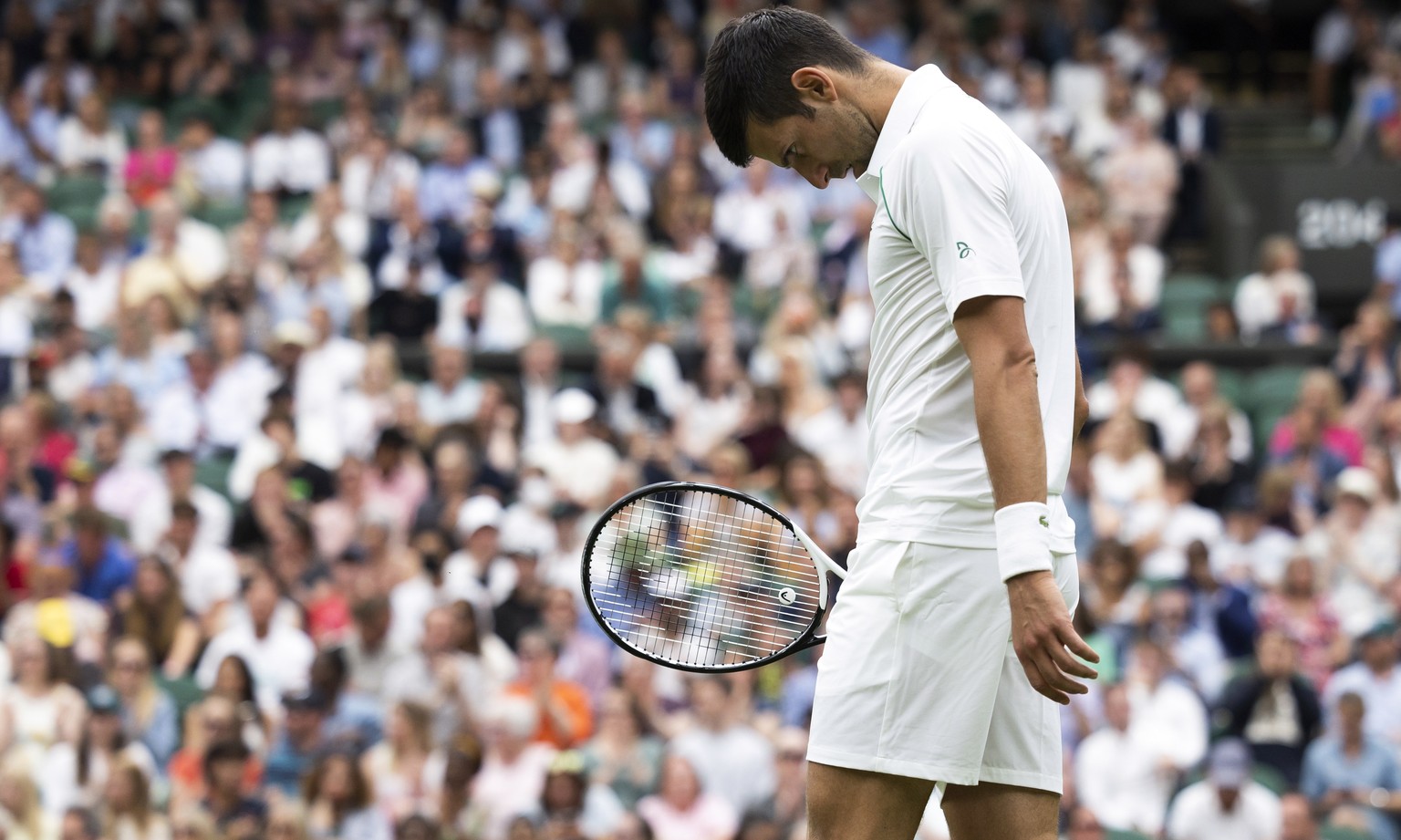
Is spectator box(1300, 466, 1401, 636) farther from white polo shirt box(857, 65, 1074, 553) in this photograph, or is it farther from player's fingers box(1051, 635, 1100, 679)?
player's fingers box(1051, 635, 1100, 679)


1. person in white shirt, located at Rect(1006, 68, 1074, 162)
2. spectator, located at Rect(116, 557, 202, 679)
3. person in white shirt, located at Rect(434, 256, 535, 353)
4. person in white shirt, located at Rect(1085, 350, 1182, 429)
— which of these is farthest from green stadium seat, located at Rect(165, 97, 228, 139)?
person in white shirt, located at Rect(1085, 350, 1182, 429)

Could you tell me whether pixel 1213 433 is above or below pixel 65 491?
above

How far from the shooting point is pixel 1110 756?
8094 millimetres

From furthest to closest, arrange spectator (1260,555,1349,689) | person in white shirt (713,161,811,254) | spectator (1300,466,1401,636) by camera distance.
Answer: person in white shirt (713,161,811,254) → spectator (1300,466,1401,636) → spectator (1260,555,1349,689)

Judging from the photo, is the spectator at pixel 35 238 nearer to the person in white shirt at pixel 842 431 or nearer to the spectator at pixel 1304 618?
the person in white shirt at pixel 842 431

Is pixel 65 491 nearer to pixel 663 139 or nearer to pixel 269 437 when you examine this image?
pixel 269 437

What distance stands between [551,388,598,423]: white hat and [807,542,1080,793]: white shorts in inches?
284

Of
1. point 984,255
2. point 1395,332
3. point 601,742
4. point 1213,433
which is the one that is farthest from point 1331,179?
point 984,255

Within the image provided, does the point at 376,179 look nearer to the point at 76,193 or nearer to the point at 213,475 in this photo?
the point at 76,193

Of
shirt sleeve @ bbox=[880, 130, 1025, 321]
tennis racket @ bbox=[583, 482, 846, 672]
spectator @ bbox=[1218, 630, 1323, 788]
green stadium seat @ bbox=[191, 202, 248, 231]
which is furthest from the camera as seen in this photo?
green stadium seat @ bbox=[191, 202, 248, 231]

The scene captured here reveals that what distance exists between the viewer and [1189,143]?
562 inches

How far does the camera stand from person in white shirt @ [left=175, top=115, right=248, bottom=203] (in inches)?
520

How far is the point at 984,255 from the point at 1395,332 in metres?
9.66

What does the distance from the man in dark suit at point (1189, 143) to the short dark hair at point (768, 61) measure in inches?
447
